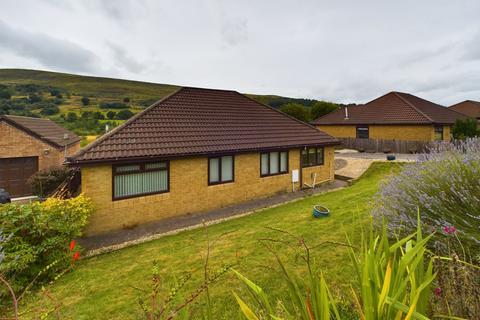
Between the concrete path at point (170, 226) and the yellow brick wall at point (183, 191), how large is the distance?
0.30m

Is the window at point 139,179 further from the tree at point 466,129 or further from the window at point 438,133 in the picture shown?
the window at point 438,133

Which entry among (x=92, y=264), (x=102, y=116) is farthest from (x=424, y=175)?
(x=102, y=116)

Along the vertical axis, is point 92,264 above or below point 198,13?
below

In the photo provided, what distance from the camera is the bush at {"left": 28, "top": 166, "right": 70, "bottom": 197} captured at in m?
14.7

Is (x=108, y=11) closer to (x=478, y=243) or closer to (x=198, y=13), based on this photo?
(x=198, y=13)

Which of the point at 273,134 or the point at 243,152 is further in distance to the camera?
the point at 273,134

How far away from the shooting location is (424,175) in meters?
4.73

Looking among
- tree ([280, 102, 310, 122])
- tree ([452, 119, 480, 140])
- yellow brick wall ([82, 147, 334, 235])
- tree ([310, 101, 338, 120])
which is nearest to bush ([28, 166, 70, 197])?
yellow brick wall ([82, 147, 334, 235])

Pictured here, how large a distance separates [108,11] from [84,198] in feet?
41.4

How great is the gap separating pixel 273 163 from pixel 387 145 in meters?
18.2

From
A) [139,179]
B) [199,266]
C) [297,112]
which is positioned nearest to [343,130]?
[297,112]

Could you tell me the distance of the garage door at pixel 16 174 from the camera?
16500 millimetres

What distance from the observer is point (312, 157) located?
16391 millimetres

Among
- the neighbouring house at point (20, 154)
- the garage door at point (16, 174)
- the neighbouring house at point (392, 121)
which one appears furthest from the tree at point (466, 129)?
the garage door at point (16, 174)
